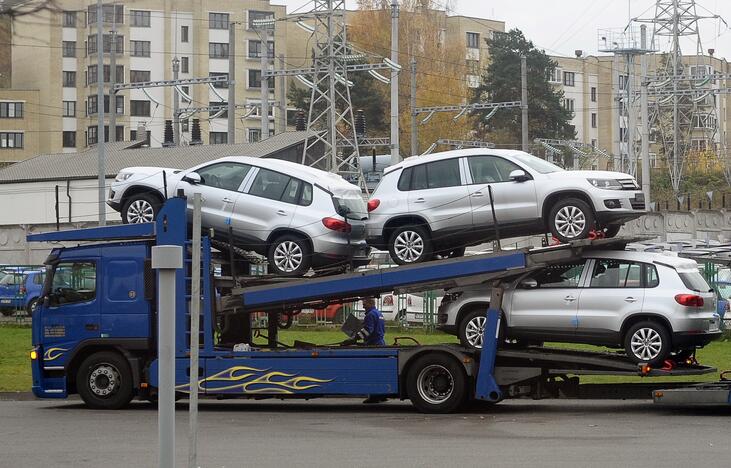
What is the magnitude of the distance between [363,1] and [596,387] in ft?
263

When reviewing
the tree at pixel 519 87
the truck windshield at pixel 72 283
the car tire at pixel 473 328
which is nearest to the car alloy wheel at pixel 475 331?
the car tire at pixel 473 328

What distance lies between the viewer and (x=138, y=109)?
313ft

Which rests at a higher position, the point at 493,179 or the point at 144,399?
the point at 493,179

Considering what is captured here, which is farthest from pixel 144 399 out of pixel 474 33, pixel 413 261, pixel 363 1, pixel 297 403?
pixel 474 33

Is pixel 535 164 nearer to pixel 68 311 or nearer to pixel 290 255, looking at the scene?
pixel 290 255

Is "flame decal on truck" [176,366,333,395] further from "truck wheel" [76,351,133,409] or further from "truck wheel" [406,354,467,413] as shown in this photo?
"truck wheel" [406,354,467,413]

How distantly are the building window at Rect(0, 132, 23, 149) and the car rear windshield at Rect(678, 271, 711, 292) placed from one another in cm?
8195

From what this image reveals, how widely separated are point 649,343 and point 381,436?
146 inches

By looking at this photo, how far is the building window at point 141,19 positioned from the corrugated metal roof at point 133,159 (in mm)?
34254

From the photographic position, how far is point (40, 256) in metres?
49.2

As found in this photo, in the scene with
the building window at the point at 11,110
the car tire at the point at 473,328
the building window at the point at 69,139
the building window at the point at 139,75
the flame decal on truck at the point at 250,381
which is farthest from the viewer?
the building window at the point at 69,139

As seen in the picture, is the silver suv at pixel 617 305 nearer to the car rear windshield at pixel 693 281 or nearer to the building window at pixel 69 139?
the car rear windshield at pixel 693 281

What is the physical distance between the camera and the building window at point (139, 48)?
308ft

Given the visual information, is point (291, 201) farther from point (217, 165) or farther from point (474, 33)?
point (474, 33)
